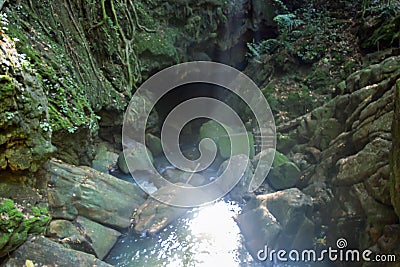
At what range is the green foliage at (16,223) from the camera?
3562 mm

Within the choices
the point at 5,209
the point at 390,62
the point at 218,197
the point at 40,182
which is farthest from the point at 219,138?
the point at 5,209

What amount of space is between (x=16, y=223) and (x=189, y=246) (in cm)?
335

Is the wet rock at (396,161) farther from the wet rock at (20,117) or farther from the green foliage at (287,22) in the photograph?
the green foliage at (287,22)

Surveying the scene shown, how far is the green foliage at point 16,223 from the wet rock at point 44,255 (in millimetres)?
116

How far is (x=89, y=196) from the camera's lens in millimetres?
6316

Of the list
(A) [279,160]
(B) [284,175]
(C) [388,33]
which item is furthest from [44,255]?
(C) [388,33]

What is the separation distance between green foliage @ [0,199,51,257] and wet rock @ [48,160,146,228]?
1421 millimetres

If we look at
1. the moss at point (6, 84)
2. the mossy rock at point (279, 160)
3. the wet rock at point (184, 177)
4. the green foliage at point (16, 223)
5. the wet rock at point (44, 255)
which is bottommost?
the wet rock at point (44, 255)

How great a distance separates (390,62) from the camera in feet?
22.4

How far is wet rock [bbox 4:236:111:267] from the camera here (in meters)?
3.82

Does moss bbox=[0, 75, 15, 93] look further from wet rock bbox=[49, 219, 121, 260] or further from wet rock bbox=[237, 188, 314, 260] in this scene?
wet rock bbox=[237, 188, 314, 260]

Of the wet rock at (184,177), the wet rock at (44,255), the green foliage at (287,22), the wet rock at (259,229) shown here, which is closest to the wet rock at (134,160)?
the wet rock at (184,177)

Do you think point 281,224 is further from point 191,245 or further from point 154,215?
point 154,215

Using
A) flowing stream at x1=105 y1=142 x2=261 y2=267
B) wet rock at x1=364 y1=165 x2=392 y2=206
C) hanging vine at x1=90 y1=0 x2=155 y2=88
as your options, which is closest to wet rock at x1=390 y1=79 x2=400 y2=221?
wet rock at x1=364 y1=165 x2=392 y2=206
